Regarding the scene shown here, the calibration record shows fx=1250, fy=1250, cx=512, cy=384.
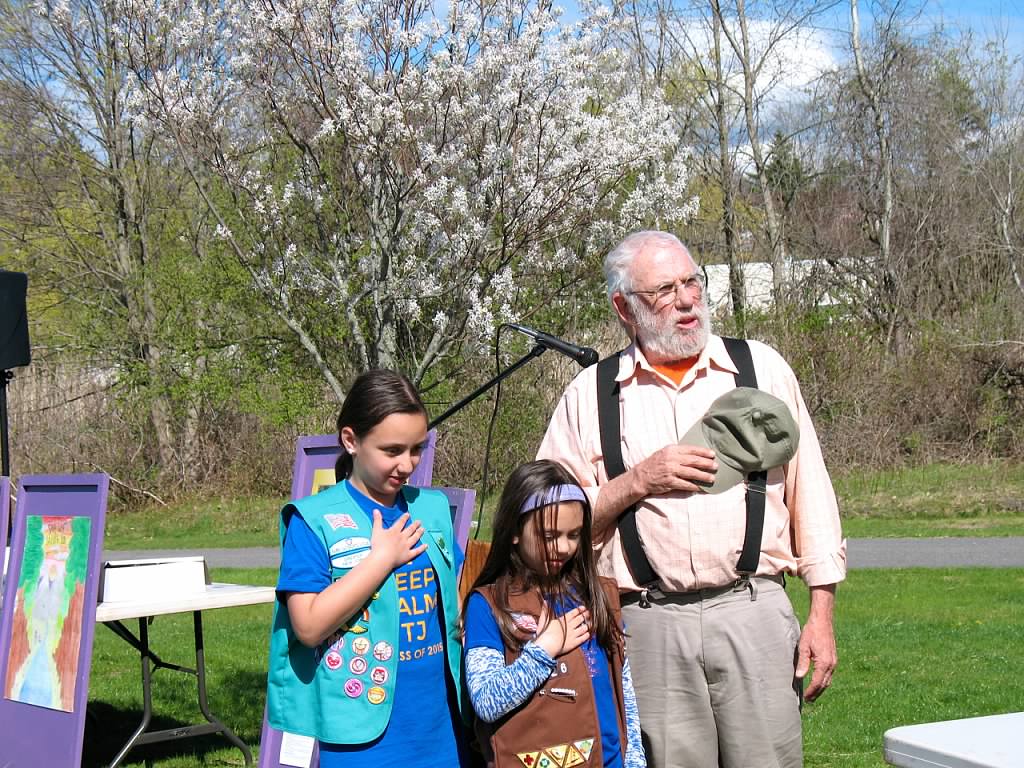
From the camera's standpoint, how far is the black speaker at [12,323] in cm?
788

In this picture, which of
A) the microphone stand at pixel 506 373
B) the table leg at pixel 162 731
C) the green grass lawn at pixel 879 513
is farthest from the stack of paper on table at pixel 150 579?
the green grass lawn at pixel 879 513

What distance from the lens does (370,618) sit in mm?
3123

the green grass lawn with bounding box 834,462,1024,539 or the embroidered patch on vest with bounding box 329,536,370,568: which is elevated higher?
the embroidered patch on vest with bounding box 329,536,370,568

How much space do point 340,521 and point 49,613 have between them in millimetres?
3168

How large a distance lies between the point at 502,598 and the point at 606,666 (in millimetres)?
322

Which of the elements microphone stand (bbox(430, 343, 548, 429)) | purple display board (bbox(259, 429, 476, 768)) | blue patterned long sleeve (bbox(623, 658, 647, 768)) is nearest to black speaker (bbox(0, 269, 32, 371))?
purple display board (bbox(259, 429, 476, 768))

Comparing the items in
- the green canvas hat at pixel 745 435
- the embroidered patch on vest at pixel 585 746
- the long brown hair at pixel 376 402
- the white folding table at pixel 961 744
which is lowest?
the embroidered patch on vest at pixel 585 746

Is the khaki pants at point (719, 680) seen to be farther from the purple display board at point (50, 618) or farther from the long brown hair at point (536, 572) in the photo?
the purple display board at point (50, 618)

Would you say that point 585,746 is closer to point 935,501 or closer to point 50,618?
point 50,618

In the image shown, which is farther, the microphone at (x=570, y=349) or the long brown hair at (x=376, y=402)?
the microphone at (x=570, y=349)

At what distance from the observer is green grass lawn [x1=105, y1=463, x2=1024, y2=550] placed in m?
15.0

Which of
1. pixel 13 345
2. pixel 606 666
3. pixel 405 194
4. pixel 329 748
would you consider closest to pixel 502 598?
pixel 606 666

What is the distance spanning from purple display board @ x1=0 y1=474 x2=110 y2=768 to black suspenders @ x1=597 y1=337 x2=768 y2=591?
288 centimetres

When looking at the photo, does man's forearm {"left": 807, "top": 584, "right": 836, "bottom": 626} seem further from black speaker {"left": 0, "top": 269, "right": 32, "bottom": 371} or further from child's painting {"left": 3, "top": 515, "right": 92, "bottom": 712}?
black speaker {"left": 0, "top": 269, "right": 32, "bottom": 371}
